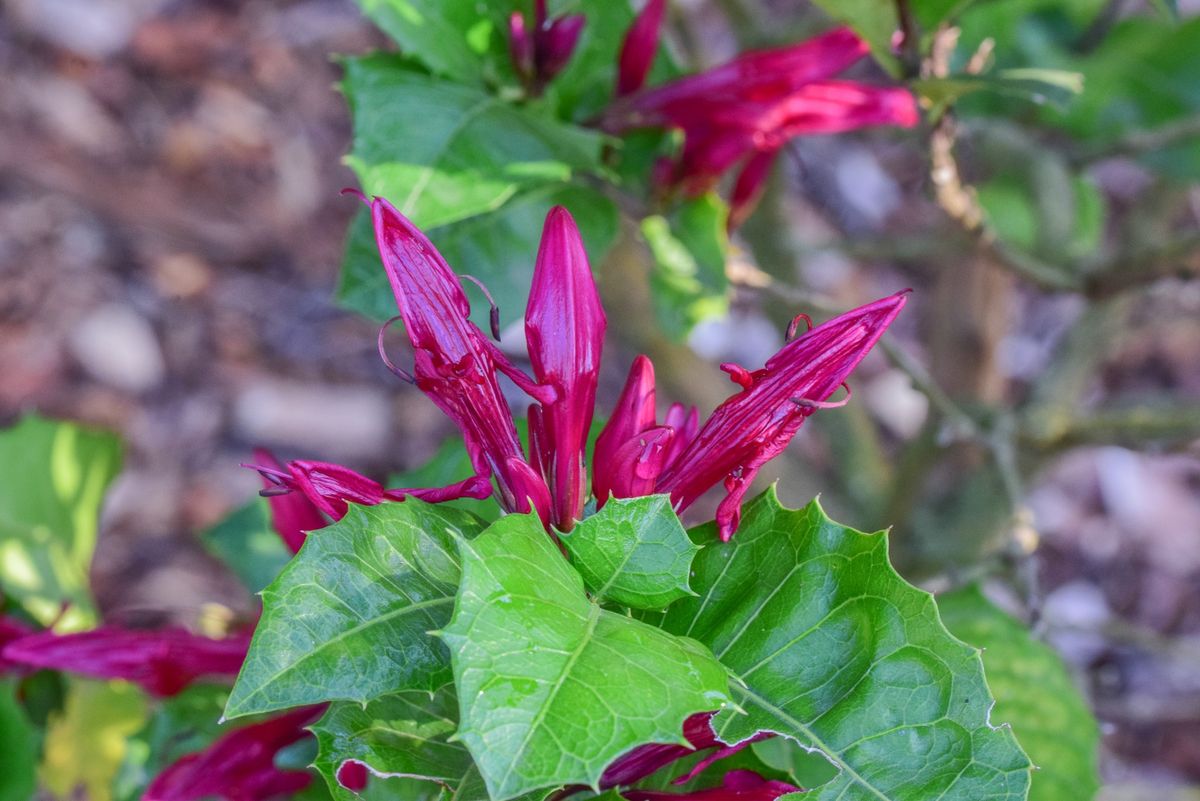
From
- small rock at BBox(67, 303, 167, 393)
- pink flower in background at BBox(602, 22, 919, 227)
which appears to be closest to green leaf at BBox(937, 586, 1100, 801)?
pink flower in background at BBox(602, 22, 919, 227)

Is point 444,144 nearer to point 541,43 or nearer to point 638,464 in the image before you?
point 541,43

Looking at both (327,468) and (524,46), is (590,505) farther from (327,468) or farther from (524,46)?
(524,46)

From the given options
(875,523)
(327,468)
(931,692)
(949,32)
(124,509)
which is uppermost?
(949,32)

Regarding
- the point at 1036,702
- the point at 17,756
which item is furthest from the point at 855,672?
the point at 17,756

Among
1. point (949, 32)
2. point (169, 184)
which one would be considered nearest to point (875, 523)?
point (949, 32)

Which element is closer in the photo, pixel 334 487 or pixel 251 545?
pixel 334 487
